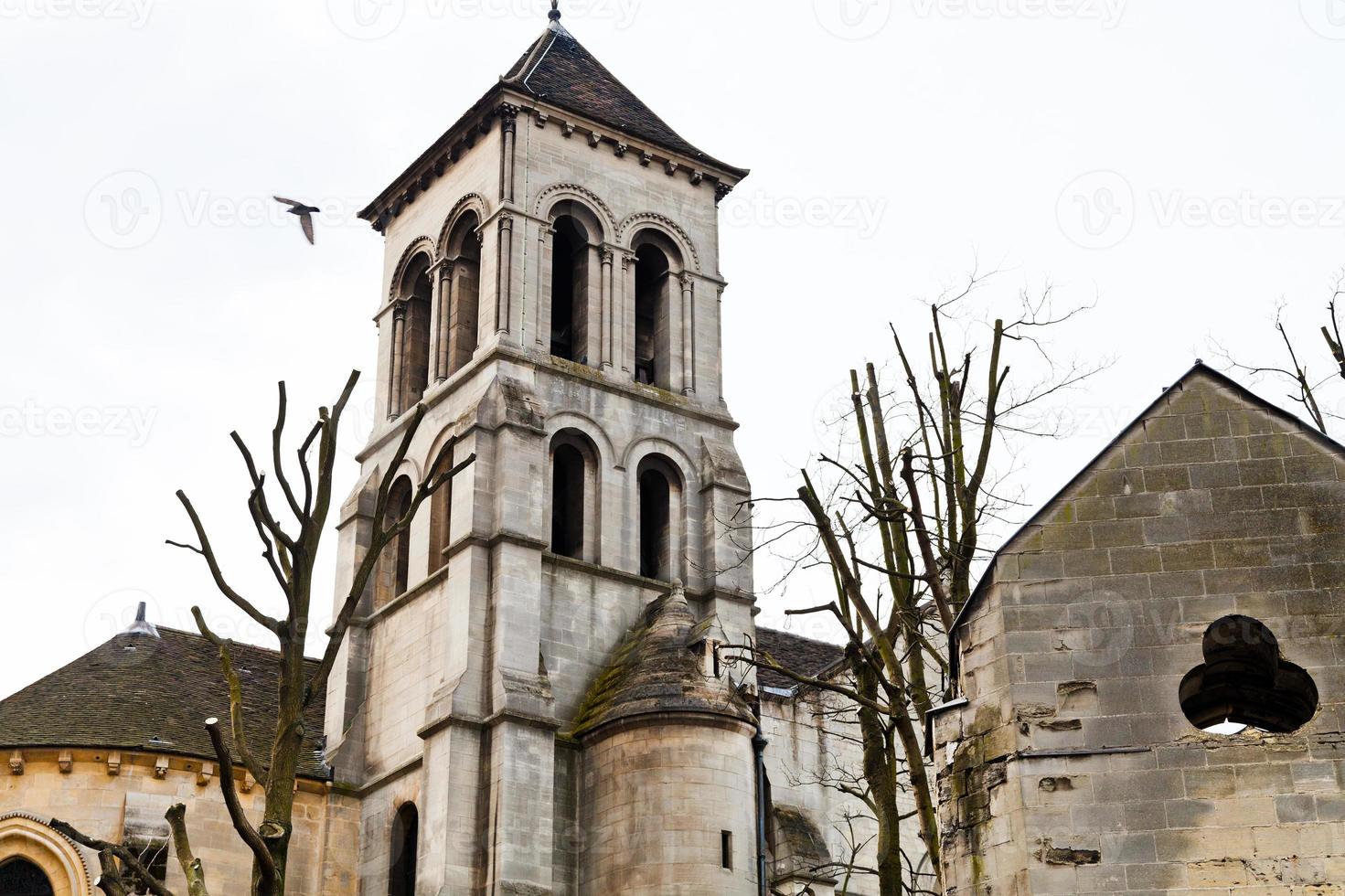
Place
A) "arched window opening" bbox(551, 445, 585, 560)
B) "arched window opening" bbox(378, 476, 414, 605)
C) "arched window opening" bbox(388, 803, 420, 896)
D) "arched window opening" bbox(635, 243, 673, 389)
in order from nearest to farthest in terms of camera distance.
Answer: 1. "arched window opening" bbox(388, 803, 420, 896)
2. "arched window opening" bbox(551, 445, 585, 560)
3. "arched window opening" bbox(378, 476, 414, 605)
4. "arched window opening" bbox(635, 243, 673, 389)

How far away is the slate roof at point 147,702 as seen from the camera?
2958 cm

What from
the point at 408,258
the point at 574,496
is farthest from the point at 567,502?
the point at 408,258

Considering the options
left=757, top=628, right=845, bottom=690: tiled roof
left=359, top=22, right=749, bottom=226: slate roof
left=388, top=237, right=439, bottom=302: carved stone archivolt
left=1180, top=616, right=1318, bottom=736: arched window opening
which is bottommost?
left=1180, top=616, right=1318, bottom=736: arched window opening

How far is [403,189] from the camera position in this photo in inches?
1545

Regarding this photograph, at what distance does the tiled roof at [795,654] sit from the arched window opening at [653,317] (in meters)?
5.74

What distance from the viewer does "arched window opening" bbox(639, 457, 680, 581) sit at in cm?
3447

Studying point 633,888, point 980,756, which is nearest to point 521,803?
point 633,888

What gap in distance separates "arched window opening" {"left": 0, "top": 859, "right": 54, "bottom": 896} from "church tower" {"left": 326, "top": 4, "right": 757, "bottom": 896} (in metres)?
5.26

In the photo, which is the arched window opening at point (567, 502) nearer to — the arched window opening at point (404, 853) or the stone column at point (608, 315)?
the stone column at point (608, 315)

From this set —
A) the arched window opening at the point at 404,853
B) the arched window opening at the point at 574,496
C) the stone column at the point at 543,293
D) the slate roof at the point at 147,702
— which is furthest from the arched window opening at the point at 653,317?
the arched window opening at the point at 404,853

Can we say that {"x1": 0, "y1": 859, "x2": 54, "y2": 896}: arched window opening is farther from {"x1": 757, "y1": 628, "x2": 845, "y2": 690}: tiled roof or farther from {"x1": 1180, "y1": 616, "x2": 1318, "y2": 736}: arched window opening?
{"x1": 1180, "y1": 616, "x2": 1318, "y2": 736}: arched window opening

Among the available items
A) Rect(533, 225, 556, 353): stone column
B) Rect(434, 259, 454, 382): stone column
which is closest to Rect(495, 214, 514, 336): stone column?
Rect(533, 225, 556, 353): stone column

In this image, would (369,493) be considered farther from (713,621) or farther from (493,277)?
(713,621)

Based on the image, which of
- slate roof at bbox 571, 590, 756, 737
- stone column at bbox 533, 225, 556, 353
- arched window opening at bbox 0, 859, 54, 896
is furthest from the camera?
stone column at bbox 533, 225, 556, 353
